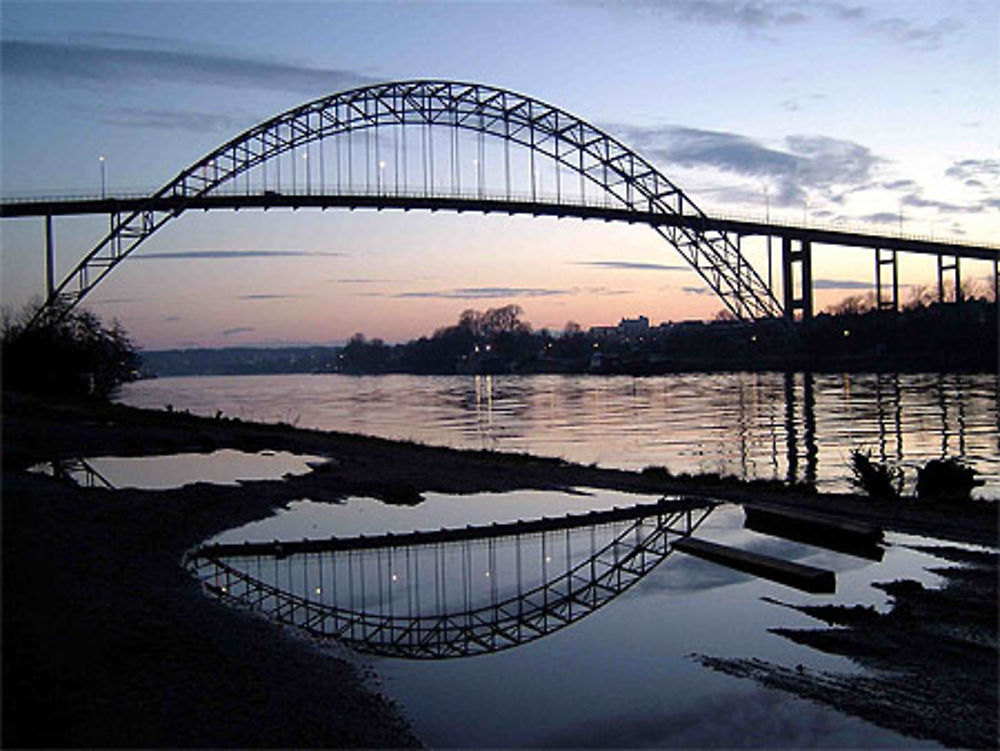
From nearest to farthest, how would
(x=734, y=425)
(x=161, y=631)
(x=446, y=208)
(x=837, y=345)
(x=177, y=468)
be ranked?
1. (x=161, y=631)
2. (x=177, y=468)
3. (x=734, y=425)
4. (x=446, y=208)
5. (x=837, y=345)

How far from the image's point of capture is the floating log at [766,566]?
7.73m

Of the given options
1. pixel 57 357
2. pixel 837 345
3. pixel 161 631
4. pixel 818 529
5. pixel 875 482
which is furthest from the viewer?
pixel 837 345

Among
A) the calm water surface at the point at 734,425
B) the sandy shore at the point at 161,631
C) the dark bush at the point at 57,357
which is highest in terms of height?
the dark bush at the point at 57,357

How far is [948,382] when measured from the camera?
4862 cm

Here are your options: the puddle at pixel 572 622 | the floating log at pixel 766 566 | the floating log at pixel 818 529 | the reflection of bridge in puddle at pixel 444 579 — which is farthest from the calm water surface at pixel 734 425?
the puddle at pixel 572 622

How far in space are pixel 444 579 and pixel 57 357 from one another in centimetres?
3005

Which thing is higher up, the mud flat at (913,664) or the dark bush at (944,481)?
the dark bush at (944,481)

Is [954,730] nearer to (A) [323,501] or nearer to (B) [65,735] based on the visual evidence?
(B) [65,735]

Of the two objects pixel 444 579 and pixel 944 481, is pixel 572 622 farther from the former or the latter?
pixel 944 481

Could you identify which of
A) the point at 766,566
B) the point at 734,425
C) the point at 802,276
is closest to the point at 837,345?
the point at 802,276

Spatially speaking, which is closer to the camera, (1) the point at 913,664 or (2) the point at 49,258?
(1) the point at 913,664

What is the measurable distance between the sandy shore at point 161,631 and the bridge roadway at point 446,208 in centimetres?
3666

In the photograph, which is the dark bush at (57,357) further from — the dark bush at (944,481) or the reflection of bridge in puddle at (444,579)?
the dark bush at (944,481)

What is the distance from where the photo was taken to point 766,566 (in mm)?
8258
